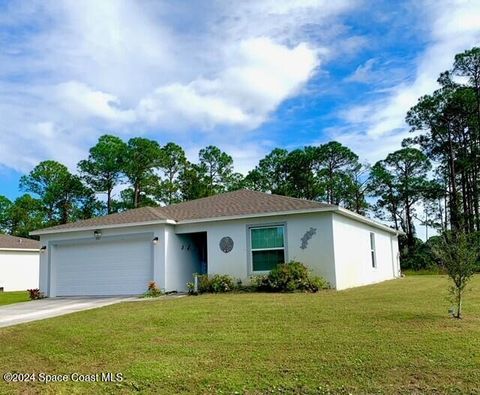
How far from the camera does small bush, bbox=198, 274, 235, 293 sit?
49.2 ft

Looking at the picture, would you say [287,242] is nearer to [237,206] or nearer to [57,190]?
[237,206]

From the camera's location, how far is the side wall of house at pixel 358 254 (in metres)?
15.2

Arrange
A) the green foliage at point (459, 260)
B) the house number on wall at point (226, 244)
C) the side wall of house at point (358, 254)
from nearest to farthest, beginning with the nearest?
1. the green foliage at point (459, 260)
2. the side wall of house at point (358, 254)
3. the house number on wall at point (226, 244)

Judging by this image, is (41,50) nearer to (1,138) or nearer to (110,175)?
(1,138)

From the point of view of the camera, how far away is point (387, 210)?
40281 millimetres

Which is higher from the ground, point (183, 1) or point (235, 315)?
point (183, 1)

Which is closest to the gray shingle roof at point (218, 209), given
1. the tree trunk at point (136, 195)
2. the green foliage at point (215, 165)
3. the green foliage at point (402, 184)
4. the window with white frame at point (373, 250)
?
the window with white frame at point (373, 250)

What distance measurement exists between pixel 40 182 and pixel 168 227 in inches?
1195

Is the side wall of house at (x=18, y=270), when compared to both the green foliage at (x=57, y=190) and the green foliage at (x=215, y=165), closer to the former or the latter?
the green foliage at (x=57, y=190)

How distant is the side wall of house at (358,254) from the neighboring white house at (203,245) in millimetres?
37

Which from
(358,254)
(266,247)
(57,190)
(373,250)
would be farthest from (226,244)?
(57,190)

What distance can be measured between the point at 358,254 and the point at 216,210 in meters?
6.00

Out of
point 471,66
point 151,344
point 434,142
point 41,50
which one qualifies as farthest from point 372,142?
point 151,344

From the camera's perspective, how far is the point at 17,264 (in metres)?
29.7
